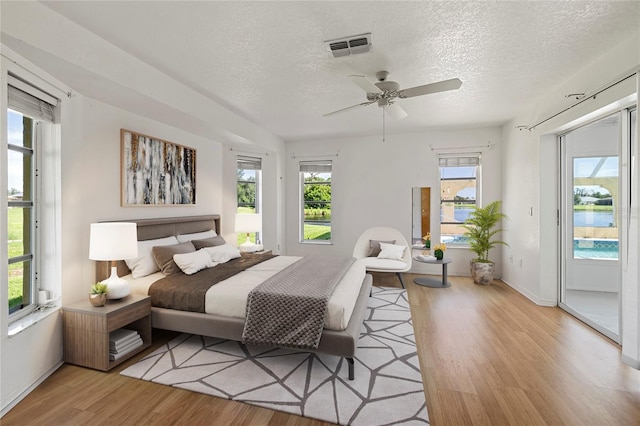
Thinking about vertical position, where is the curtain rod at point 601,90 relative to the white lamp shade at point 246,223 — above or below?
above

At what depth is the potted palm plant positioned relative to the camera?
188 inches

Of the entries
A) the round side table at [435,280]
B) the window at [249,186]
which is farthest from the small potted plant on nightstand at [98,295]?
the round side table at [435,280]

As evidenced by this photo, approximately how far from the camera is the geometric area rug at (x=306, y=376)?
1883 mm

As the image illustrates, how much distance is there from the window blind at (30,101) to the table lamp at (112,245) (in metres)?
0.94

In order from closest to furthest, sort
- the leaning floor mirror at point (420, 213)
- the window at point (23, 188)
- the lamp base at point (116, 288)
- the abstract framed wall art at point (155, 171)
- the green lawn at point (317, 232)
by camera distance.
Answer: the window at point (23, 188) → the lamp base at point (116, 288) → the abstract framed wall art at point (155, 171) → the leaning floor mirror at point (420, 213) → the green lawn at point (317, 232)

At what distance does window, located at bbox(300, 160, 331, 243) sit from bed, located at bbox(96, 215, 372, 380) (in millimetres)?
2578

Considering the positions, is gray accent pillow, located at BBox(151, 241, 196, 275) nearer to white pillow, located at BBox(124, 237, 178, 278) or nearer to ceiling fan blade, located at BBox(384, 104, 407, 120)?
white pillow, located at BBox(124, 237, 178, 278)

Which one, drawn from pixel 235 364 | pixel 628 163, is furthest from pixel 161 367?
pixel 628 163

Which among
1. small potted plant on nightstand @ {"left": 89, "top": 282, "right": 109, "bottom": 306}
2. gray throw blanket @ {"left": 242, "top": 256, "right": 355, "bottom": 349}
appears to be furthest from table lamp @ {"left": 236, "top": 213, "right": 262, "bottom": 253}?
small potted plant on nightstand @ {"left": 89, "top": 282, "right": 109, "bottom": 306}

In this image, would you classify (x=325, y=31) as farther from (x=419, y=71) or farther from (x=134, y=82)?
(x=134, y=82)

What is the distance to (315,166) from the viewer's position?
6129 mm

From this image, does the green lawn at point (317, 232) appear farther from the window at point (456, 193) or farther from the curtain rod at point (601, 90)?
the curtain rod at point (601, 90)

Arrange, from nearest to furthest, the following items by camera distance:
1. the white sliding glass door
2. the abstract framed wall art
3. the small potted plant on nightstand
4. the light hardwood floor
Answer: the light hardwood floor, the small potted plant on nightstand, the white sliding glass door, the abstract framed wall art

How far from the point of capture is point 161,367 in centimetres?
237
